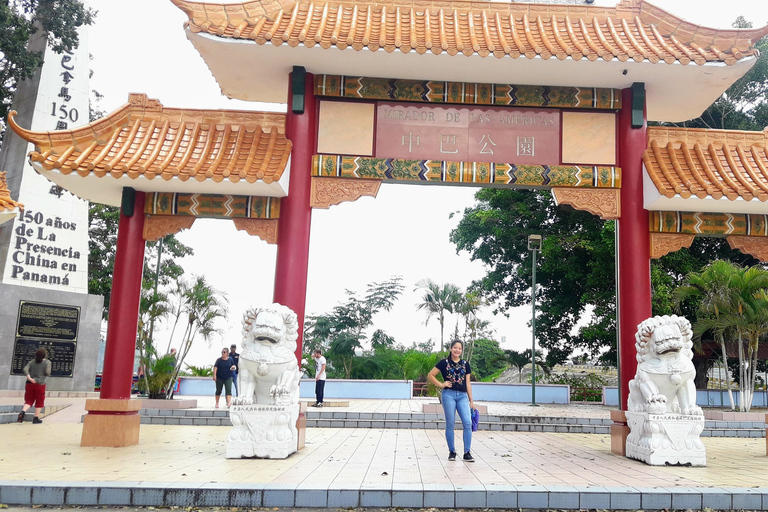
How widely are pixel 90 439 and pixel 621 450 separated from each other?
669 cm

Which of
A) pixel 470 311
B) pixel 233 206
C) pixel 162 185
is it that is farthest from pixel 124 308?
pixel 470 311

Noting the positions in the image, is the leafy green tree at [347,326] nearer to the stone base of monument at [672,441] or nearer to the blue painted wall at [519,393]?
the blue painted wall at [519,393]

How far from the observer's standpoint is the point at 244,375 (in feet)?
24.4

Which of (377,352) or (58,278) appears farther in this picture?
(377,352)

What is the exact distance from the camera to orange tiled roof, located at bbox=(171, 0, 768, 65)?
8.17 m

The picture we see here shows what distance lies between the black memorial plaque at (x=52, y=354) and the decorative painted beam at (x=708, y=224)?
1473 centimetres

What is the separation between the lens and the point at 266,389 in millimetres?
7582

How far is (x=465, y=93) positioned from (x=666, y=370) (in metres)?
4.32

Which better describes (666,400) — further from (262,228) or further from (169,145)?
(169,145)

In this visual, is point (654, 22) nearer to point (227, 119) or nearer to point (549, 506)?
point (227, 119)

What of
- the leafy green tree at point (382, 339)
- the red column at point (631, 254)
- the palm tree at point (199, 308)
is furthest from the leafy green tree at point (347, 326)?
the red column at point (631, 254)

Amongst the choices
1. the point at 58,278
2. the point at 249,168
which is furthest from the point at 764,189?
the point at 58,278

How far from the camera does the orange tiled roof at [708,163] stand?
8.09 m

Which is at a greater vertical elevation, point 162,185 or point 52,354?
point 162,185
